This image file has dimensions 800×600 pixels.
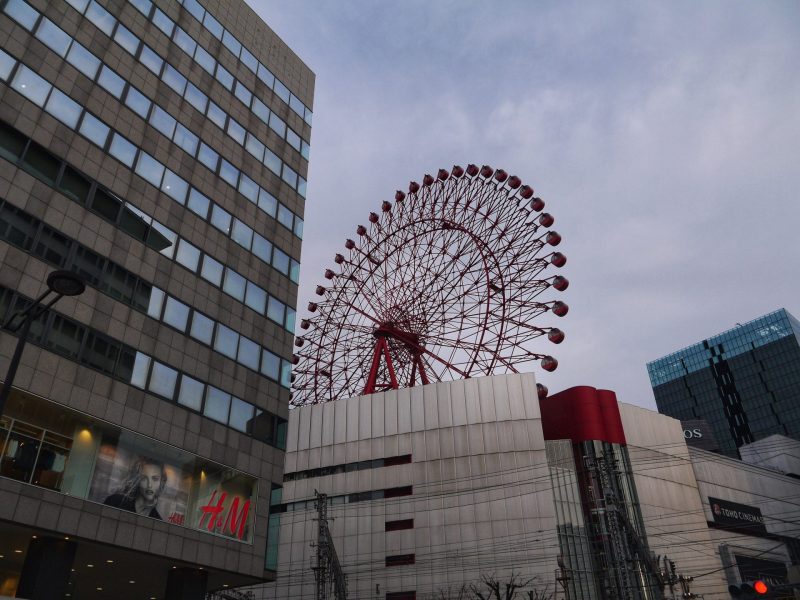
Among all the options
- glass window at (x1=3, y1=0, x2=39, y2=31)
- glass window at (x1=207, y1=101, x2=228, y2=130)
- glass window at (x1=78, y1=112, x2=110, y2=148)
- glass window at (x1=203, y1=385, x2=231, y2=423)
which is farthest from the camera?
glass window at (x1=207, y1=101, x2=228, y2=130)

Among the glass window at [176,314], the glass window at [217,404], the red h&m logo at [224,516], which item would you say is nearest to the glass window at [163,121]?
the glass window at [176,314]

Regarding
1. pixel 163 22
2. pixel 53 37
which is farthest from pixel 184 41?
pixel 53 37

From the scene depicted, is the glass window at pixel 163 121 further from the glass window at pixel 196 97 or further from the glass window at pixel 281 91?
the glass window at pixel 281 91

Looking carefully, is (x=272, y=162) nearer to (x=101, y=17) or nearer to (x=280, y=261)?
(x=280, y=261)

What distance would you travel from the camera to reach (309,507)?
55.6m

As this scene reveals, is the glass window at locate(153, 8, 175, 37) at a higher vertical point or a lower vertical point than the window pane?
higher

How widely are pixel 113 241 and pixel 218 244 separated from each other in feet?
20.5

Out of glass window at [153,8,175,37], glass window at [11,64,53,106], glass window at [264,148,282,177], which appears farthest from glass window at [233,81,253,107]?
glass window at [11,64,53,106]

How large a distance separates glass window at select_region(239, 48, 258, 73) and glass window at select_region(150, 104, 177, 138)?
9343 mm

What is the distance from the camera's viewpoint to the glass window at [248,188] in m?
36.5

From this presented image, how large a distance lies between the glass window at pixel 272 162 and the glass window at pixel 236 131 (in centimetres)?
186

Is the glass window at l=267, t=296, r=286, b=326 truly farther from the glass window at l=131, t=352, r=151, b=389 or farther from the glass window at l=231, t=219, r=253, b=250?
the glass window at l=131, t=352, r=151, b=389

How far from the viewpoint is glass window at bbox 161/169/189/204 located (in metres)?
31.8

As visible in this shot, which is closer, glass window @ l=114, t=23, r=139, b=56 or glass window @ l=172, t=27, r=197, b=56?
glass window @ l=114, t=23, r=139, b=56
